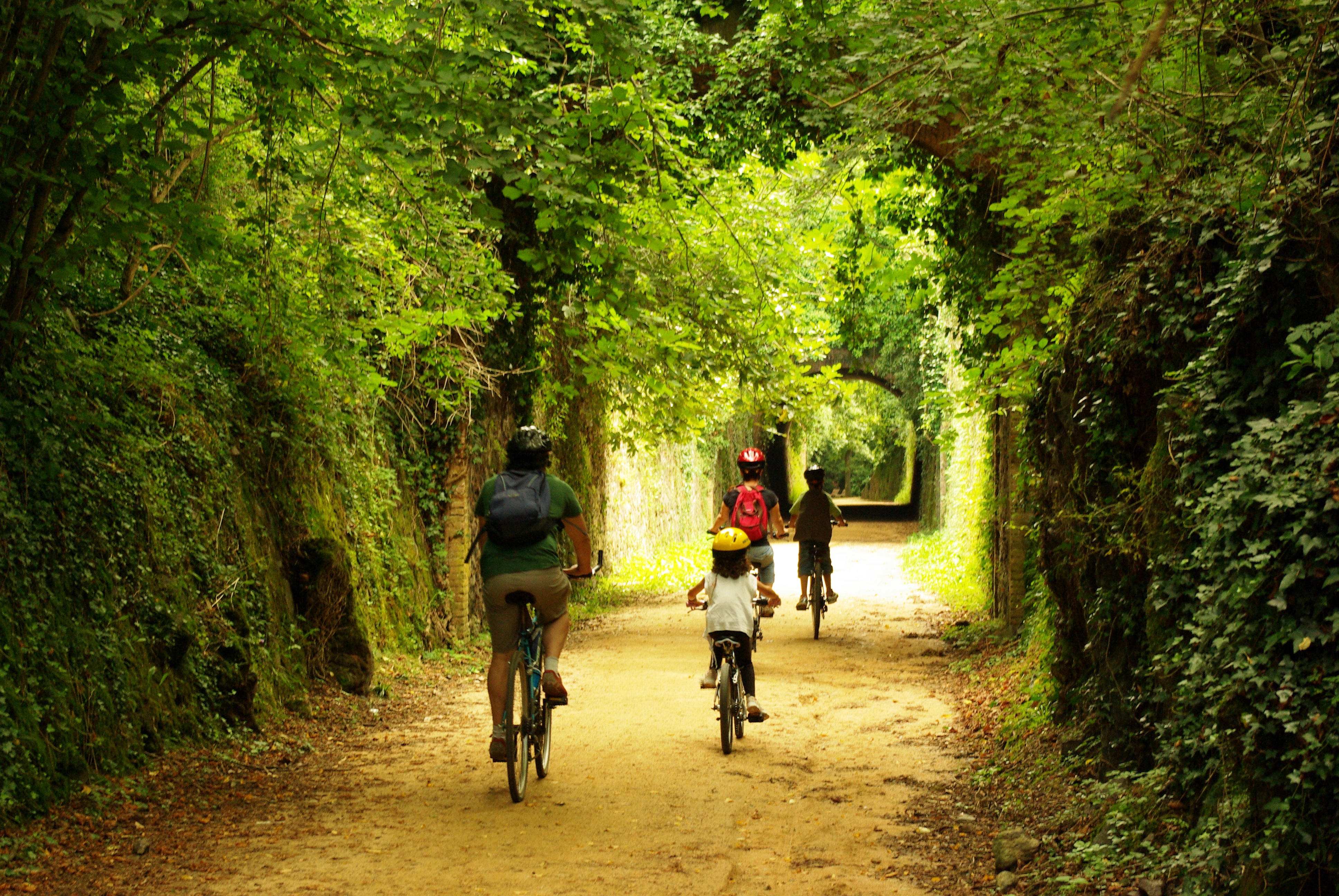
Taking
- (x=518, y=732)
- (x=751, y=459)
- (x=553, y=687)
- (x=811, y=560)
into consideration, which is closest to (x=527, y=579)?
(x=553, y=687)

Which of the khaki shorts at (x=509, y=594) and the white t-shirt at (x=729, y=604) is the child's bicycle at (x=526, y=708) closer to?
the khaki shorts at (x=509, y=594)

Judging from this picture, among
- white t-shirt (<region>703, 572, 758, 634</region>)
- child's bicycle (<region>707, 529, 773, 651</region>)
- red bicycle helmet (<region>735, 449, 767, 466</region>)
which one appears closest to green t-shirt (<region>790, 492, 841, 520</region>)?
red bicycle helmet (<region>735, 449, 767, 466</region>)

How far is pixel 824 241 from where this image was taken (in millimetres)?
14680

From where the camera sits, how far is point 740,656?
313 inches

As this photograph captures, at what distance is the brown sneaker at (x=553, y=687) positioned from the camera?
6680mm

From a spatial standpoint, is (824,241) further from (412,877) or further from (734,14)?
(412,877)

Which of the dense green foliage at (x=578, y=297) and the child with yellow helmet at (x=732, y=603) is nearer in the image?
the dense green foliage at (x=578, y=297)

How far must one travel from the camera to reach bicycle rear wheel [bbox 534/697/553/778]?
22.4 feet

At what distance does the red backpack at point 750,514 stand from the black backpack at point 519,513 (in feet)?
13.3

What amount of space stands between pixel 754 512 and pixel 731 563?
2.47 metres

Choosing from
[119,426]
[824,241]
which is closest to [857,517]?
[824,241]

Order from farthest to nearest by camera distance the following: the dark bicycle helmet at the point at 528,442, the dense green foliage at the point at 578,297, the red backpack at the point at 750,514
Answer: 1. the red backpack at the point at 750,514
2. the dark bicycle helmet at the point at 528,442
3. the dense green foliage at the point at 578,297

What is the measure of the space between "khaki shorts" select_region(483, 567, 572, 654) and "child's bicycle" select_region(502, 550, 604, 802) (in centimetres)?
4

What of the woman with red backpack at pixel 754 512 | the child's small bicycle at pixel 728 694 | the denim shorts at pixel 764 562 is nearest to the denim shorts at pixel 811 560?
the woman with red backpack at pixel 754 512
